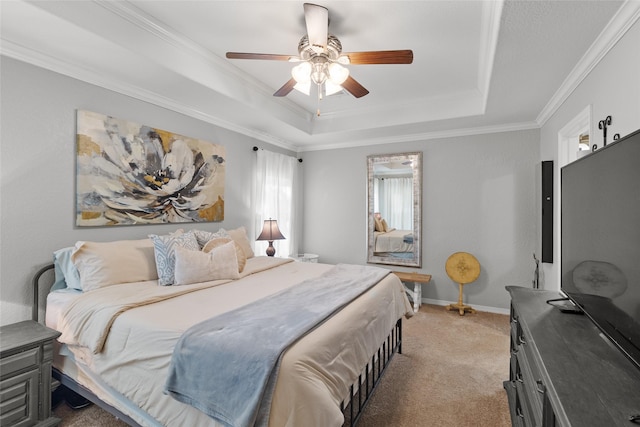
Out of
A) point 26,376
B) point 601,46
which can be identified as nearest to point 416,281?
point 601,46

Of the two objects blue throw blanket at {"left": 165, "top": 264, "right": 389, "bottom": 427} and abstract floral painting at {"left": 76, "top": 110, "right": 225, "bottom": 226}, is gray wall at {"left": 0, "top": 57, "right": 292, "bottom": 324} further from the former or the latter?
blue throw blanket at {"left": 165, "top": 264, "right": 389, "bottom": 427}

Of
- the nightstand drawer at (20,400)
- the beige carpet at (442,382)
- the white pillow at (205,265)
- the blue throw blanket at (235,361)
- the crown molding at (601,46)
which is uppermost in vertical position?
the crown molding at (601,46)

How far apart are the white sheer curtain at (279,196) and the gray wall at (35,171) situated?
6.26ft

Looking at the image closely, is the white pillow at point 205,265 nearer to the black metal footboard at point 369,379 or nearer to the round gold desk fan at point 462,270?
the black metal footboard at point 369,379

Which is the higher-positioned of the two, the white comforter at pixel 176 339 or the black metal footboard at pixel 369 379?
the white comforter at pixel 176 339

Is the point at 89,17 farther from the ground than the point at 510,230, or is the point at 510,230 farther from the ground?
the point at 89,17

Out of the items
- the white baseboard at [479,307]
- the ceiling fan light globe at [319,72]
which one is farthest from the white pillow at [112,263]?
the white baseboard at [479,307]

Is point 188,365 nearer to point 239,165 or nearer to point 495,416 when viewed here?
point 495,416

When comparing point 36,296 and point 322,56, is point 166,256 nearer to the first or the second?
point 36,296

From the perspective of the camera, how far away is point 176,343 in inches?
58.9

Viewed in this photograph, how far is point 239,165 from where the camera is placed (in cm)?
405

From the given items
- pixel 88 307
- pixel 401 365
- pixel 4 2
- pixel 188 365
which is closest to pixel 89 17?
pixel 4 2

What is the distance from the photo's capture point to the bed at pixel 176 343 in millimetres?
1319

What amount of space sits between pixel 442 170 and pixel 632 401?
3721 millimetres
